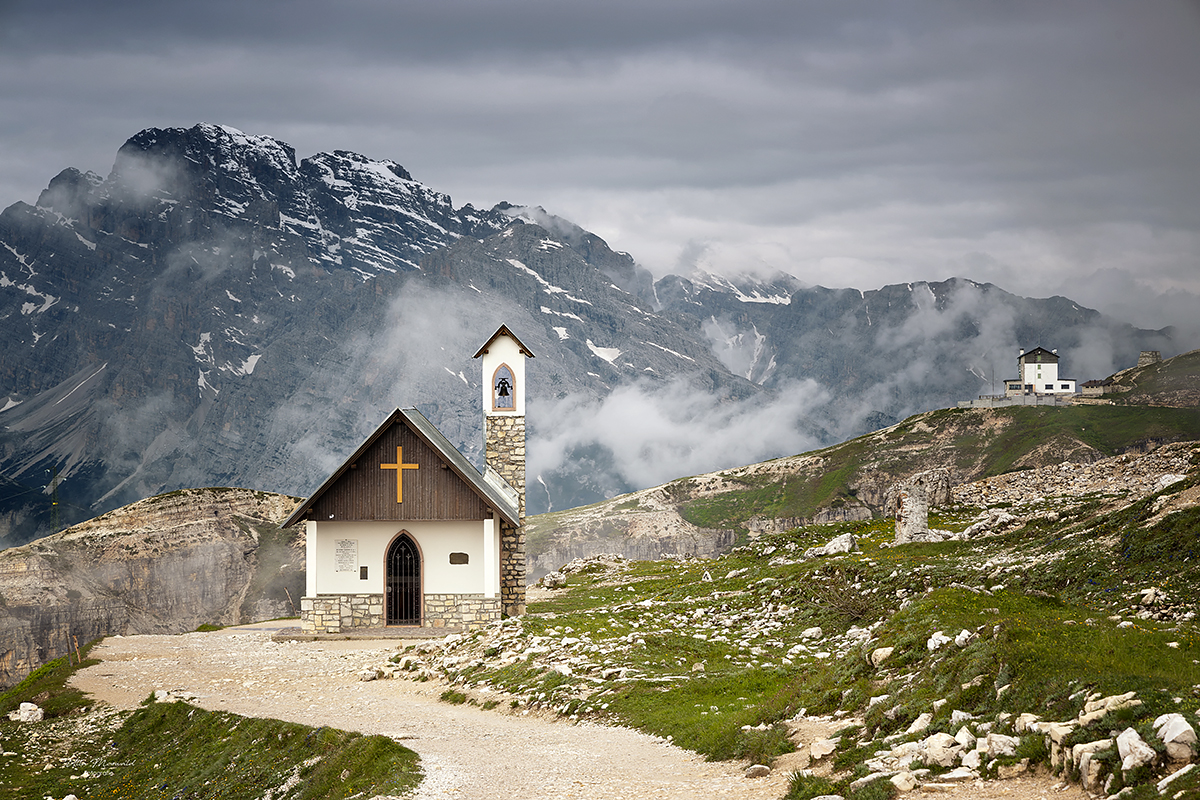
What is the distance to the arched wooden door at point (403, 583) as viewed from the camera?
146ft

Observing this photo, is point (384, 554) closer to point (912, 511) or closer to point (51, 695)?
point (51, 695)

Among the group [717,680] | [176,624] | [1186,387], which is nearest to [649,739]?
[717,680]

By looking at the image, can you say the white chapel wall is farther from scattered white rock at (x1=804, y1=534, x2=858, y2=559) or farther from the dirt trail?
scattered white rock at (x1=804, y1=534, x2=858, y2=559)

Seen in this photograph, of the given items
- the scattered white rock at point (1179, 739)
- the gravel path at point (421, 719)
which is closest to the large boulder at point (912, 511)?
the gravel path at point (421, 719)

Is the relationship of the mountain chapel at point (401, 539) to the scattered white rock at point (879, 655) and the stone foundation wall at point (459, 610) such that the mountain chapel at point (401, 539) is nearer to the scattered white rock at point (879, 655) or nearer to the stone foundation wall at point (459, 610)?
the stone foundation wall at point (459, 610)

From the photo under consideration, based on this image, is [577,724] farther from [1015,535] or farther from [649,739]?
[1015,535]

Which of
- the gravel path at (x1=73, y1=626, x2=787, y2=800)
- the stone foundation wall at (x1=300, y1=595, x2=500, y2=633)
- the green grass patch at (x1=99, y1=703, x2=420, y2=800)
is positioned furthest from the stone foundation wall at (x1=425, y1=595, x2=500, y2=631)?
the green grass patch at (x1=99, y1=703, x2=420, y2=800)

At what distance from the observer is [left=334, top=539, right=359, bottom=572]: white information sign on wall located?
44.6m

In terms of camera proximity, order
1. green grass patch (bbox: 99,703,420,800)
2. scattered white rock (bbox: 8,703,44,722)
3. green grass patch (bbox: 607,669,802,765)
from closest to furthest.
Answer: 1. green grass patch (bbox: 607,669,802,765)
2. green grass patch (bbox: 99,703,420,800)
3. scattered white rock (bbox: 8,703,44,722)

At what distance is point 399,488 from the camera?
44.1 m

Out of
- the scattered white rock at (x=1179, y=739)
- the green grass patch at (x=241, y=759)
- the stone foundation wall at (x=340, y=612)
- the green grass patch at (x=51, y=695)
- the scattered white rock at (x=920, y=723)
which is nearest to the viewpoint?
the scattered white rock at (x=1179, y=739)

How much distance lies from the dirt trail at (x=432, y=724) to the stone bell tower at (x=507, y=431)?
8.47m

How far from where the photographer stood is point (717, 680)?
25.8 m

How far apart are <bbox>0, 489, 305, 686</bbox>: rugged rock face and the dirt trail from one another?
6862 cm
